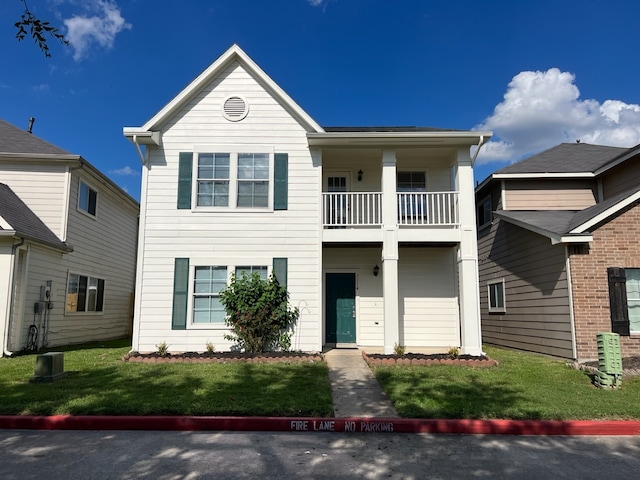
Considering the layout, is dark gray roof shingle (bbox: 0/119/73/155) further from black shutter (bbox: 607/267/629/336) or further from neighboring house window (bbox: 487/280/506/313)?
black shutter (bbox: 607/267/629/336)

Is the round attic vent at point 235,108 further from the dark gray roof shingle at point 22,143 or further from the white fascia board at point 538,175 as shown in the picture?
the white fascia board at point 538,175

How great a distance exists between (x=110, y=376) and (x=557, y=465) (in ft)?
23.3

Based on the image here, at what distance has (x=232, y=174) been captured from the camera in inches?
442

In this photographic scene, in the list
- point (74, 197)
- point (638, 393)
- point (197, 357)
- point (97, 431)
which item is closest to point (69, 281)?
point (74, 197)

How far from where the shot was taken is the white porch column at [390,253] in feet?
33.8

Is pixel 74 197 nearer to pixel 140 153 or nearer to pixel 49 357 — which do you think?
pixel 140 153

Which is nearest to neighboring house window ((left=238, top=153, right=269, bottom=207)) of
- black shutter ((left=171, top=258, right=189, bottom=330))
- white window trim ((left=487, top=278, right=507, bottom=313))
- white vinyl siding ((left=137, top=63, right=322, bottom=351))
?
white vinyl siding ((left=137, top=63, right=322, bottom=351))

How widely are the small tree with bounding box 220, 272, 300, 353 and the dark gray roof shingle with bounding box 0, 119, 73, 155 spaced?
6.91 meters

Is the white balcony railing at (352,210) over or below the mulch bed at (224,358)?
over

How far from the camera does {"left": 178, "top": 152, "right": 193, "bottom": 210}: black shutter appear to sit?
36.4ft

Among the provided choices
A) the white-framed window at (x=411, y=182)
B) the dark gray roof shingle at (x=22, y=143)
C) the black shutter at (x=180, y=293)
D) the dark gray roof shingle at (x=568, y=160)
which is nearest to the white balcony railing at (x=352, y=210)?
the white-framed window at (x=411, y=182)

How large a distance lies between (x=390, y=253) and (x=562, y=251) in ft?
12.9

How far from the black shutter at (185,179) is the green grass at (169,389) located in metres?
3.93

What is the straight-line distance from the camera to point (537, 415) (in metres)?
5.84
